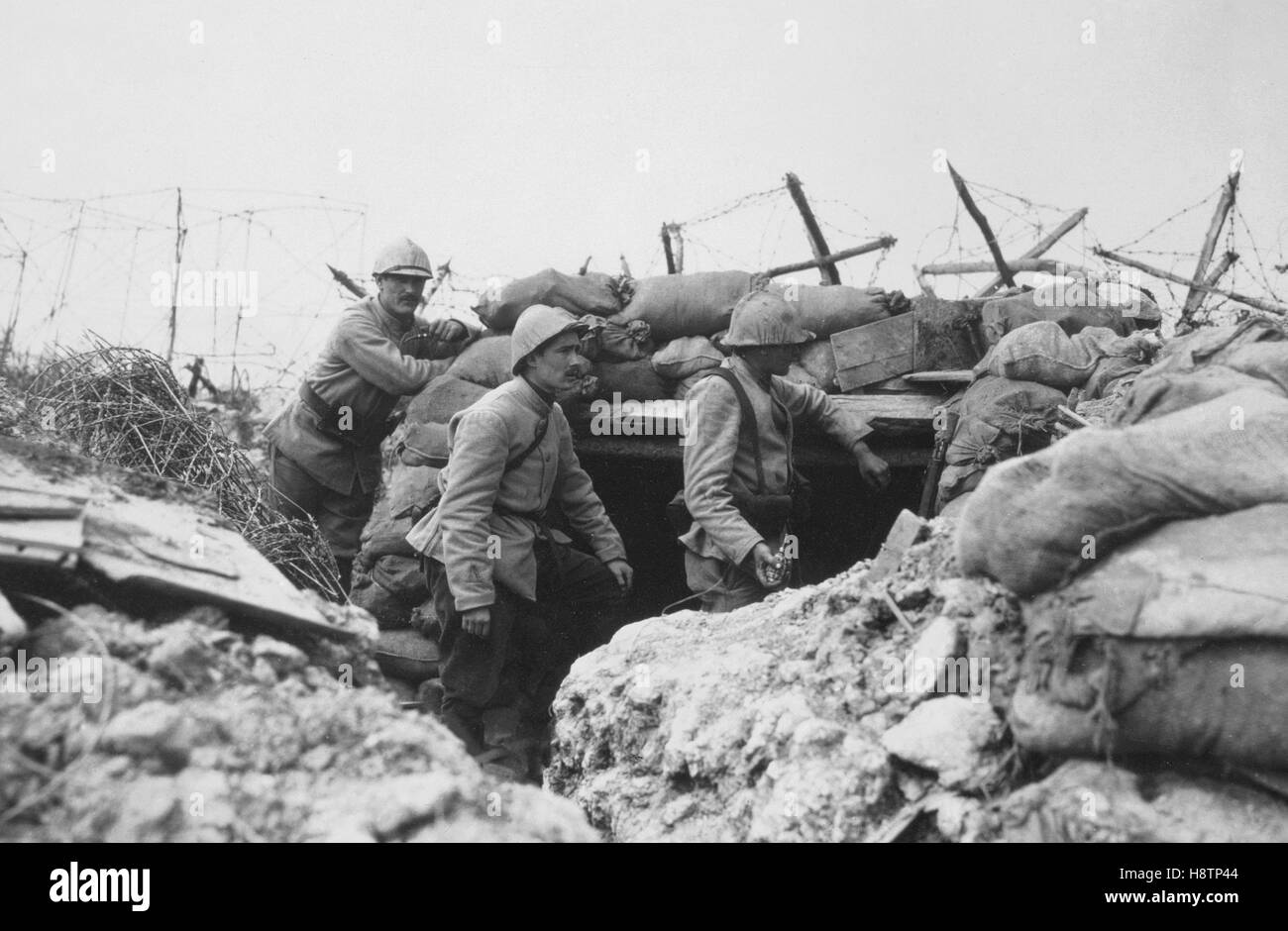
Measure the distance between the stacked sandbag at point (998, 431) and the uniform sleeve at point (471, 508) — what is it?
6.88 feet

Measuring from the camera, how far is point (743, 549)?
4906 mm

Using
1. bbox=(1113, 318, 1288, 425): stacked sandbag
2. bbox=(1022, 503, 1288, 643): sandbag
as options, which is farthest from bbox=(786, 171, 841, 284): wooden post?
bbox=(1022, 503, 1288, 643): sandbag

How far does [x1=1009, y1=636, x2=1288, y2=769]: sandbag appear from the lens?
221 centimetres

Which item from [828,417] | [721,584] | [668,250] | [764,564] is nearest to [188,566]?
[764,564]

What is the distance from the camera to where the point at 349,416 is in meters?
→ 5.97

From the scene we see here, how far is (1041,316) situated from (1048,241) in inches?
79.8

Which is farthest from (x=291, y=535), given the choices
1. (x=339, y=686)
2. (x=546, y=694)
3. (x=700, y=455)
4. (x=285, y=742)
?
(x=285, y=742)

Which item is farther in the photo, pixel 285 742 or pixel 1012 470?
pixel 1012 470

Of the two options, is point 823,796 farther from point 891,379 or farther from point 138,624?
point 891,379

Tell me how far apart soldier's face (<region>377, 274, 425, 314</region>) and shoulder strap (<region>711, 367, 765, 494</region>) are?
1.86m

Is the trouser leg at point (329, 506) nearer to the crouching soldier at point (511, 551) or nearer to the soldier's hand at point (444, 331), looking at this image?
the soldier's hand at point (444, 331)

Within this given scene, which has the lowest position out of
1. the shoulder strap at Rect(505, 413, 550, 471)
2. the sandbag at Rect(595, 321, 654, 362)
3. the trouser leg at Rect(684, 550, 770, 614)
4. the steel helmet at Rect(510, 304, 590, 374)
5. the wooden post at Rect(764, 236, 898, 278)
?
the trouser leg at Rect(684, 550, 770, 614)

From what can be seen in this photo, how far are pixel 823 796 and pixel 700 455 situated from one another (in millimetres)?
2485

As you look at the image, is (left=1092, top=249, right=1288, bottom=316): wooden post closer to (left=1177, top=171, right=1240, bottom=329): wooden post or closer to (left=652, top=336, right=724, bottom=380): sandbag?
(left=1177, top=171, right=1240, bottom=329): wooden post
